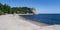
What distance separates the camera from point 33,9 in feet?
598

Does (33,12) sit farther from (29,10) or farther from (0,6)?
(0,6)

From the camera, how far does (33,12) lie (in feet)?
583

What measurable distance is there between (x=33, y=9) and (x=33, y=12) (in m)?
6.11

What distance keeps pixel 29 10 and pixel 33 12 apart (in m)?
8.28

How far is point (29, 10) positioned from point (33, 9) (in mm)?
5347

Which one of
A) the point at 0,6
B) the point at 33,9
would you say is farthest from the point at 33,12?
the point at 0,6

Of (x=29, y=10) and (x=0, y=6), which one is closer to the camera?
(x=0, y=6)

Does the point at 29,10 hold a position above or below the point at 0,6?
below

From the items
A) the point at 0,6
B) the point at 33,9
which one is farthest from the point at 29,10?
the point at 0,6

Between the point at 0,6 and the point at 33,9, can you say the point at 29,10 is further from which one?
the point at 0,6

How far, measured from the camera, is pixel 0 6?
89875 mm

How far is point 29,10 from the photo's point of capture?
603ft

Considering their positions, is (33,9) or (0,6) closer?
(0,6)

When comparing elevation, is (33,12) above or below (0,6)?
below
